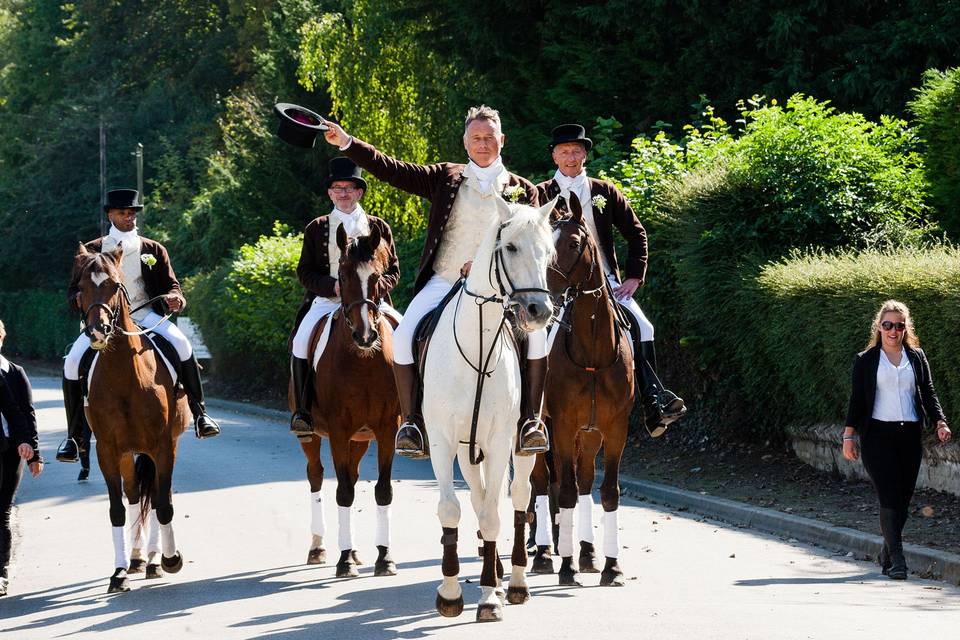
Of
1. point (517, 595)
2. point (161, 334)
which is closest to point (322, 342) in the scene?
point (161, 334)

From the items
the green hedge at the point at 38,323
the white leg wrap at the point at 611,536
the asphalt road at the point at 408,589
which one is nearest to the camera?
the asphalt road at the point at 408,589

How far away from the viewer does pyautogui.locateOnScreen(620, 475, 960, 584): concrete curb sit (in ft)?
34.3

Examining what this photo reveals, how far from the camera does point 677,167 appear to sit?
727 inches

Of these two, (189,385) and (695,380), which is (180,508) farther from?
(695,380)

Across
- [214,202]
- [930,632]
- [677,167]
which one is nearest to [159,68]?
[214,202]

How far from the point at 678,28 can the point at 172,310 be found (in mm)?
16421

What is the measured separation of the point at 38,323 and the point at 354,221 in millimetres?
52019

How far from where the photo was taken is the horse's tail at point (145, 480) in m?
10.5

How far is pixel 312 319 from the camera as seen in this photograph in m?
11.2

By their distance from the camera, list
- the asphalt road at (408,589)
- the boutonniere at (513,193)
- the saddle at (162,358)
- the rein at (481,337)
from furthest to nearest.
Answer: the saddle at (162,358)
the boutonniere at (513,193)
the asphalt road at (408,589)
the rein at (481,337)

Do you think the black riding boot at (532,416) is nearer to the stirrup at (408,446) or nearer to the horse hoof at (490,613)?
the stirrup at (408,446)

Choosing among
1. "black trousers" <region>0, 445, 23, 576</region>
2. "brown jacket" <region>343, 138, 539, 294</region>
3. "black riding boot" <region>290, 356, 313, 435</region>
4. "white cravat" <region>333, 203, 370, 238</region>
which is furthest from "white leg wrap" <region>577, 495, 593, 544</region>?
"black trousers" <region>0, 445, 23, 576</region>

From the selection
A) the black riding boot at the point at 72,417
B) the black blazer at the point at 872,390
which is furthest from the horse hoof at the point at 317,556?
the black blazer at the point at 872,390

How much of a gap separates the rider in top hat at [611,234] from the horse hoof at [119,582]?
13.3 feet
